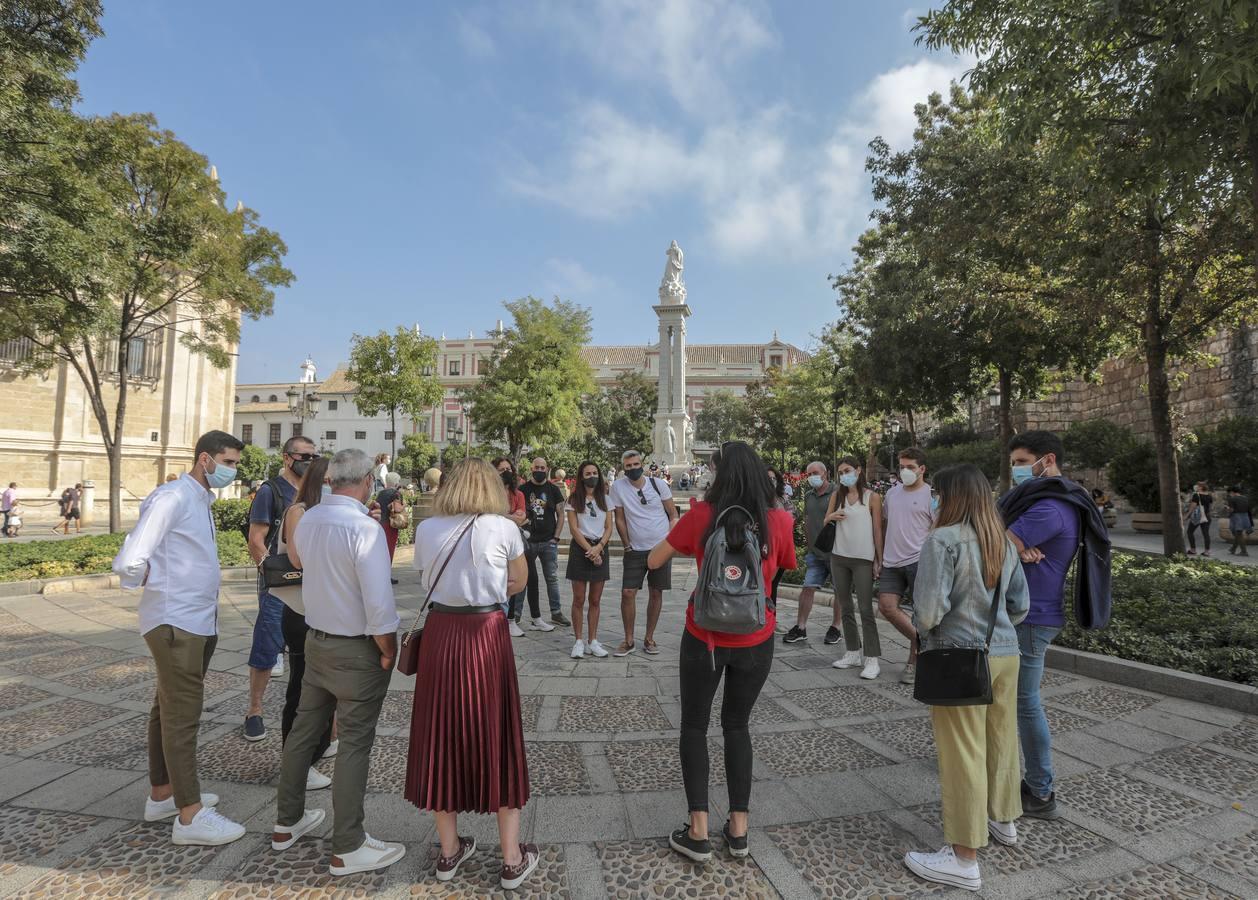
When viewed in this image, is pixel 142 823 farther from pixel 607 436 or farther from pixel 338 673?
pixel 607 436

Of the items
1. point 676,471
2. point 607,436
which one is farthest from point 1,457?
point 607,436

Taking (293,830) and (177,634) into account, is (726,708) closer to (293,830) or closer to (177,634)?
(293,830)

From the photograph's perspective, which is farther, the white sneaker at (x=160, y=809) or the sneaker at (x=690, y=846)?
the white sneaker at (x=160, y=809)

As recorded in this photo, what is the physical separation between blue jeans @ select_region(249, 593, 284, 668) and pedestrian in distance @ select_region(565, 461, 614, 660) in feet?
7.60

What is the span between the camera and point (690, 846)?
8.54 feet

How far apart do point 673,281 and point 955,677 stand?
29278 millimetres

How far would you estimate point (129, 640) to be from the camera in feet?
20.3

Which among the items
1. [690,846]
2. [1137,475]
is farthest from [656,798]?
[1137,475]

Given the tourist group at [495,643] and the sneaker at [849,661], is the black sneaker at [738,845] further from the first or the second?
the sneaker at [849,661]

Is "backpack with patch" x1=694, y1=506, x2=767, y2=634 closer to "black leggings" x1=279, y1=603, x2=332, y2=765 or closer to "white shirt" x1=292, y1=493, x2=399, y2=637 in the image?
"white shirt" x1=292, y1=493, x2=399, y2=637

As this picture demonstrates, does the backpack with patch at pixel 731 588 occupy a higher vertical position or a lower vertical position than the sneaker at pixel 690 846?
higher

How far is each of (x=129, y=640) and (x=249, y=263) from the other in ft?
31.0

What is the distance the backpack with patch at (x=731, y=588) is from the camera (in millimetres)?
2455

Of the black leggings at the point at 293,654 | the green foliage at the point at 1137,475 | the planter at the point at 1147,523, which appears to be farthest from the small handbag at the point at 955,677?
the green foliage at the point at 1137,475
